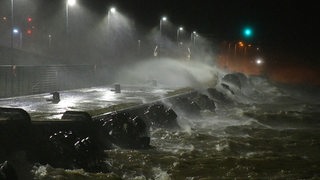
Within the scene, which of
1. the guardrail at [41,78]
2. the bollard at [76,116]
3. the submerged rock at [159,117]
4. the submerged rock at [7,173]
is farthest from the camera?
the guardrail at [41,78]

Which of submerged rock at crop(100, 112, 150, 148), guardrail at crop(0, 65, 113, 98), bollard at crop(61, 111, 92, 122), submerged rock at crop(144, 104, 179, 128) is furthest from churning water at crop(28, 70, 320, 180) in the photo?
guardrail at crop(0, 65, 113, 98)

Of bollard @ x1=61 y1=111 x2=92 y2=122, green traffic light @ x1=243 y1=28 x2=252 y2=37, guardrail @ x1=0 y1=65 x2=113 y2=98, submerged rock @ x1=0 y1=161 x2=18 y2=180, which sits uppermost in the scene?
green traffic light @ x1=243 y1=28 x2=252 y2=37

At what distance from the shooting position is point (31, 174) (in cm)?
1321

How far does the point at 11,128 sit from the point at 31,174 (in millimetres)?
2077

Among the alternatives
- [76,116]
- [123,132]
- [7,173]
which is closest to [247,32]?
[123,132]

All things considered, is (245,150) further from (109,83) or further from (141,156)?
(109,83)

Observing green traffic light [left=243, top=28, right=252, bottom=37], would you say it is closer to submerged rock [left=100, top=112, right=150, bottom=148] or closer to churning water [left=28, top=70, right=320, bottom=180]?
churning water [left=28, top=70, right=320, bottom=180]

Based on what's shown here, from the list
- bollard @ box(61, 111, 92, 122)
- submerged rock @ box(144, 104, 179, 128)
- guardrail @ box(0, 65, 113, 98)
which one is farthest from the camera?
guardrail @ box(0, 65, 113, 98)

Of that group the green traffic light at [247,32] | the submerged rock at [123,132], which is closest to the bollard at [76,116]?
the submerged rock at [123,132]

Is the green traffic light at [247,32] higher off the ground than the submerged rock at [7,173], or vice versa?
the green traffic light at [247,32]

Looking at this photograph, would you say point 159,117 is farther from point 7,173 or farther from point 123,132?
point 7,173

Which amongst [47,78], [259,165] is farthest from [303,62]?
[259,165]

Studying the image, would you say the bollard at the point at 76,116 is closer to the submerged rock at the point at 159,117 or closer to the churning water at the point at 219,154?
the churning water at the point at 219,154

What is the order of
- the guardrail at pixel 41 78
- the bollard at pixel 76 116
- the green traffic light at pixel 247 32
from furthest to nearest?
the green traffic light at pixel 247 32
the guardrail at pixel 41 78
the bollard at pixel 76 116
